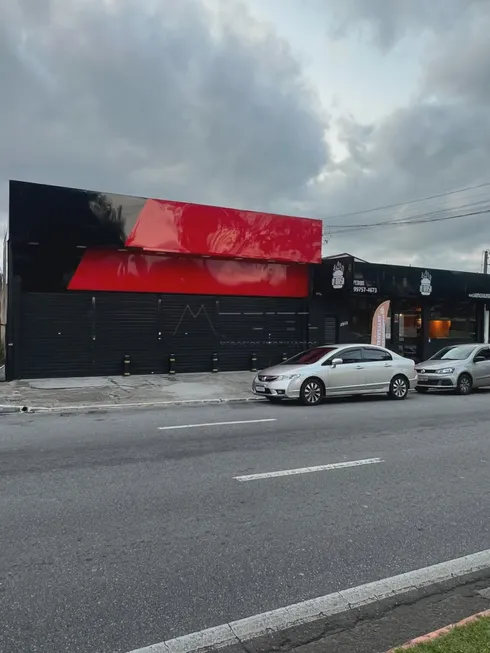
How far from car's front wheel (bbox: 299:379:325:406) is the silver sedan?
455 centimetres

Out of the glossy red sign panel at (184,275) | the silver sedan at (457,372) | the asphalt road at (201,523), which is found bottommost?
the asphalt road at (201,523)

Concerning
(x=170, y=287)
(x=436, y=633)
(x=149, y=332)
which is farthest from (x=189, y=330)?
(x=436, y=633)

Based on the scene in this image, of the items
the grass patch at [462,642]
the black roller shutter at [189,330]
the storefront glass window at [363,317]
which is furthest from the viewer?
the storefront glass window at [363,317]

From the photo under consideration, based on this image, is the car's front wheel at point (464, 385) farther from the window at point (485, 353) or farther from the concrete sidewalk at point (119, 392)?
the concrete sidewalk at point (119, 392)

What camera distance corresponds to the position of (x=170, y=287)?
1911 cm

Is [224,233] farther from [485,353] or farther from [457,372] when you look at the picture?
[485,353]

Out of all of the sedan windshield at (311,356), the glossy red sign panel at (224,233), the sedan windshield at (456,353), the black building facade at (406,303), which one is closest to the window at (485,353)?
the sedan windshield at (456,353)

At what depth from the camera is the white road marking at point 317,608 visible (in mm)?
3160

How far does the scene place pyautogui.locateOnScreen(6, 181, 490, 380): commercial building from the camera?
17016 millimetres

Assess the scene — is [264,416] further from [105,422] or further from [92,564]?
[92,564]

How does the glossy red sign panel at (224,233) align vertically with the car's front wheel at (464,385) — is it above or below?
above

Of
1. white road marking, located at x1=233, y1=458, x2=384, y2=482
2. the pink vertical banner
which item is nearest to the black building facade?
the pink vertical banner

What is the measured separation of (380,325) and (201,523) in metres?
18.7

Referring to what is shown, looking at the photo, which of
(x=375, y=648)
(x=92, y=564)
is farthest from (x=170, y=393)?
(x=375, y=648)
